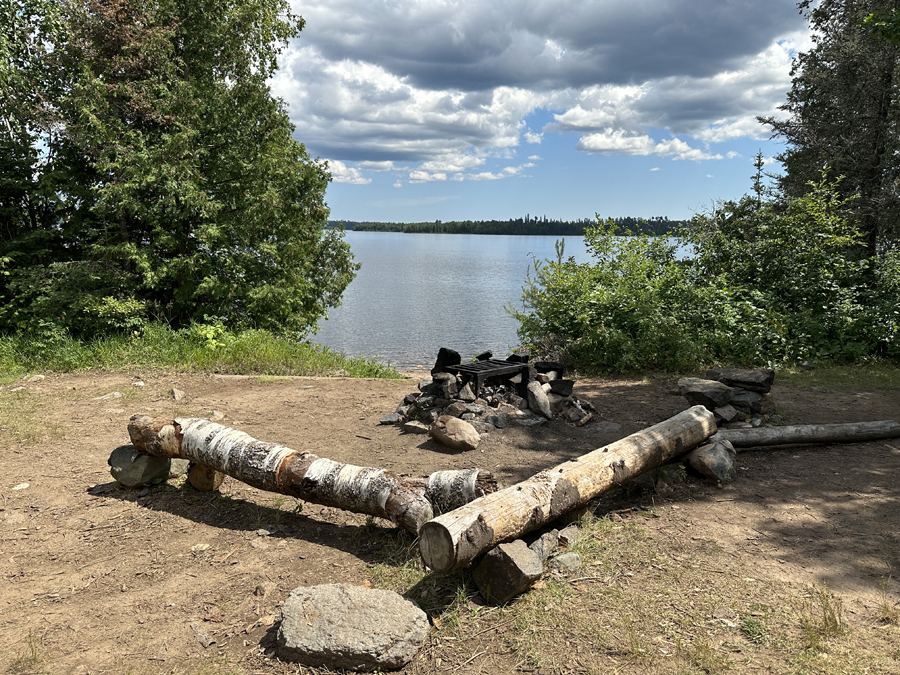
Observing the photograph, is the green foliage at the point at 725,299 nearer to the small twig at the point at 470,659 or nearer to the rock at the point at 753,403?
the rock at the point at 753,403

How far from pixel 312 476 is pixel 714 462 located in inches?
144

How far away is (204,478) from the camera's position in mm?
4898

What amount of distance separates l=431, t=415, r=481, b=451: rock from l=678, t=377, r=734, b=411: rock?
2.72 m

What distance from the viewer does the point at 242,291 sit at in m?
12.3

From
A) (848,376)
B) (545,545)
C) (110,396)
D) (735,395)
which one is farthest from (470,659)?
(848,376)

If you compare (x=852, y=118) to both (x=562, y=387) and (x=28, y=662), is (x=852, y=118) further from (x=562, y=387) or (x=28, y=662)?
(x=28, y=662)

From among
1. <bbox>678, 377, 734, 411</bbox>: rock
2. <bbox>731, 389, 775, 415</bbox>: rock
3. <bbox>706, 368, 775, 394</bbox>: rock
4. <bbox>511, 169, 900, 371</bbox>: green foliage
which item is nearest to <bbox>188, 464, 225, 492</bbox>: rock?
<bbox>678, 377, 734, 411</bbox>: rock

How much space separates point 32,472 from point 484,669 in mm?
5112

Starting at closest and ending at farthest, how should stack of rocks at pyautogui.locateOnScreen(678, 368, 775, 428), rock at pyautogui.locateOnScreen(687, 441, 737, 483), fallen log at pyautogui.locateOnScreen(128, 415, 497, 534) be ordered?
fallen log at pyautogui.locateOnScreen(128, 415, 497, 534), rock at pyautogui.locateOnScreen(687, 441, 737, 483), stack of rocks at pyautogui.locateOnScreen(678, 368, 775, 428)

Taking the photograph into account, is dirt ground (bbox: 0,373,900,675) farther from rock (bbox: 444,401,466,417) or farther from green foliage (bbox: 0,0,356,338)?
green foliage (bbox: 0,0,356,338)

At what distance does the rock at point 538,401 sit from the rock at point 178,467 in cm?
395

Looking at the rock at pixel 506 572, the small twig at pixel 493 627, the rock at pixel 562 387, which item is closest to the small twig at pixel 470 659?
the small twig at pixel 493 627

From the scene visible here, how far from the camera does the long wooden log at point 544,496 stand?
126 inches

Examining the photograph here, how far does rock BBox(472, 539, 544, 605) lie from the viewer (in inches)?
126
